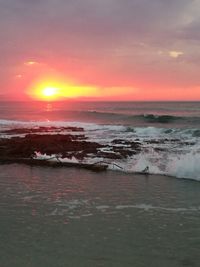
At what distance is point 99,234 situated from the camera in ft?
34.5

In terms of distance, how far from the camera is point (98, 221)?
11492 mm

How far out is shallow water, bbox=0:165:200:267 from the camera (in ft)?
30.2

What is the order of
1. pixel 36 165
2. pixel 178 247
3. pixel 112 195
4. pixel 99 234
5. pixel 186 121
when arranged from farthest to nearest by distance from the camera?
pixel 186 121
pixel 36 165
pixel 112 195
pixel 99 234
pixel 178 247

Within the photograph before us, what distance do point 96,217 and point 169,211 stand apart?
2.03 meters

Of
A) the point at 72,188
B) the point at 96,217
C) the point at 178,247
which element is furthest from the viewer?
the point at 72,188

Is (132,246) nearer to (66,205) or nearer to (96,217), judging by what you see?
(96,217)

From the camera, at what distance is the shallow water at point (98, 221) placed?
920 cm

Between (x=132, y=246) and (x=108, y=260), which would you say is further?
(x=132, y=246)

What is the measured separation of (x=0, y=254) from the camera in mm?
9172

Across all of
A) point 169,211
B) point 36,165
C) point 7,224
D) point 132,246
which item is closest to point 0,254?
point 7,224

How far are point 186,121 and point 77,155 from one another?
41558 mm

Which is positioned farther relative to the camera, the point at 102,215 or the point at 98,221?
the point at 102,215

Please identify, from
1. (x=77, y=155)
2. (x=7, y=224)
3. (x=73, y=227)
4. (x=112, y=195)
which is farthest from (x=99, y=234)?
(x=77, y=155)

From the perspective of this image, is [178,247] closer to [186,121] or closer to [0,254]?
[0,254]
